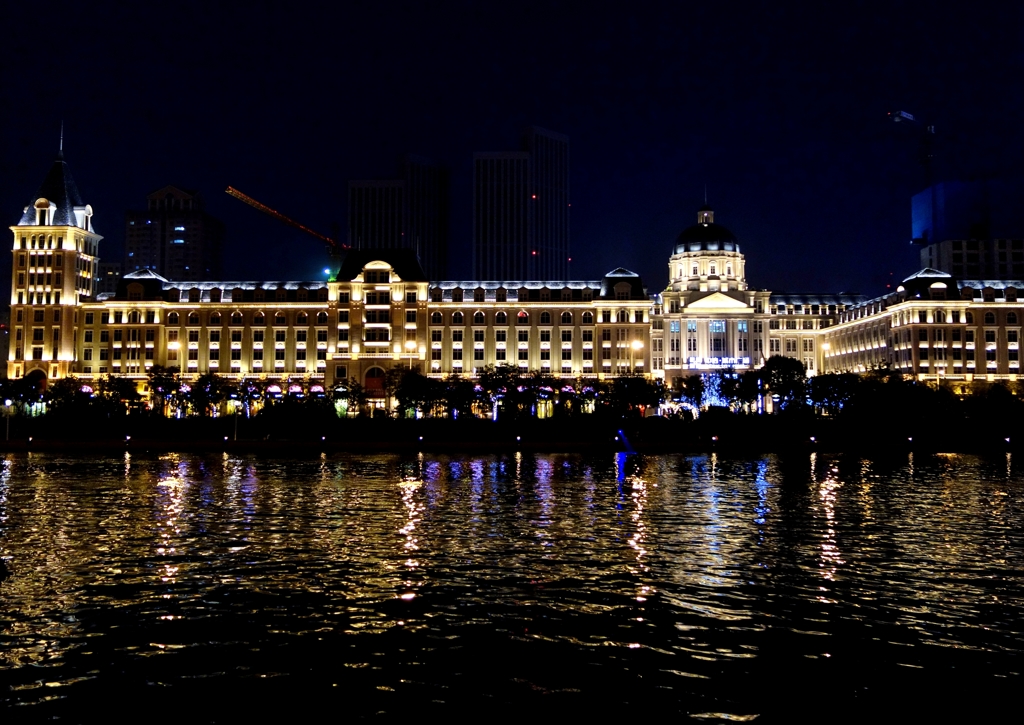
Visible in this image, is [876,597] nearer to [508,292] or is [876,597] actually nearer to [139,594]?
[139,594]

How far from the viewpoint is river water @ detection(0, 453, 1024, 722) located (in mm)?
19625

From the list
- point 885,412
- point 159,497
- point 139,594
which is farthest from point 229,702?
point 885,412

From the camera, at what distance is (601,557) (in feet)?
113

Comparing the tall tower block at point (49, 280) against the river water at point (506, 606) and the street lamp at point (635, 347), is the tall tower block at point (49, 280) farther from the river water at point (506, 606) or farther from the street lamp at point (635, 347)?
the river water at point (506, 606)

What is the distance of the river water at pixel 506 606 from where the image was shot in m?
19.6

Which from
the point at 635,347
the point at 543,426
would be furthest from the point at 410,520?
the point at 635,347

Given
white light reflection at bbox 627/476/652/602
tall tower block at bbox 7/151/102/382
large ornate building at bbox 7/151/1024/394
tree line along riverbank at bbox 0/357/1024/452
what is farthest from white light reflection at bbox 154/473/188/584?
tall tower block at bbox 7/151/102/382

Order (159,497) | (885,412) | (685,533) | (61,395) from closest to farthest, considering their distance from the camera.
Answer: (685,533)
(159,497)
(885,412)
(61,395)

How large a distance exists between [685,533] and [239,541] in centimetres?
1800

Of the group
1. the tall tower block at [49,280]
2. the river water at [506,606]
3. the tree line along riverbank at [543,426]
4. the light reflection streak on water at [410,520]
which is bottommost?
the river water at [506,606]

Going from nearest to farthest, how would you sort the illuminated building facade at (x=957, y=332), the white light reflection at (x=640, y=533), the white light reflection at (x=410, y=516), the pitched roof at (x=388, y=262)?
the white light reflection at (x=640, y=533) → the white light reflection at (x=410, y=516) → the pitched roof at (x=388, y=262) → the illuminated building facade at (x=957, y=332)

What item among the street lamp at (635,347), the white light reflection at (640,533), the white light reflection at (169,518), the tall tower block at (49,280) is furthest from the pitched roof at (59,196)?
the white light reflection at (640,533)

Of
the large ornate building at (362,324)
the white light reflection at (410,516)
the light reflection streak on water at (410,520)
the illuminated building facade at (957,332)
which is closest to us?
the light reflection streak on water at (410,520)

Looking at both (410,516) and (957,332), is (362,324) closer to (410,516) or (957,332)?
(957,332)
